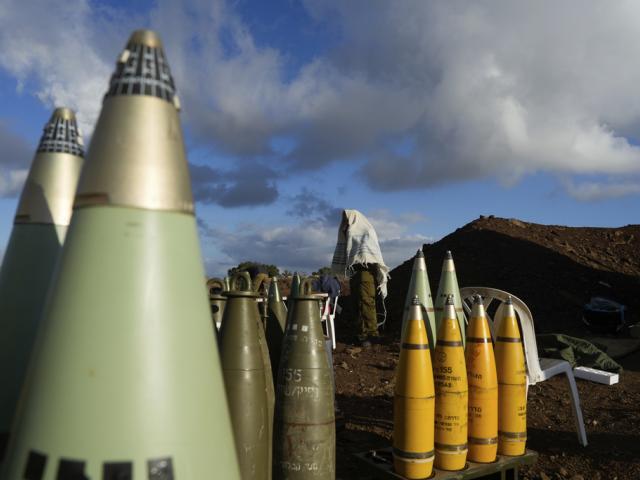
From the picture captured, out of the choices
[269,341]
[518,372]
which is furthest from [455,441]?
[269,341]

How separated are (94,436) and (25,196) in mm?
808

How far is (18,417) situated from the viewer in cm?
122

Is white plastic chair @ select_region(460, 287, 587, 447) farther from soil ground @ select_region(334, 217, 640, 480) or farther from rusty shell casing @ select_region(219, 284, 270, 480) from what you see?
rusty shell casing @ select_region(219, 284, 270, 480)

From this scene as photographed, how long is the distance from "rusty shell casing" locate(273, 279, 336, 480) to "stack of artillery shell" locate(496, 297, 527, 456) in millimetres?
1276

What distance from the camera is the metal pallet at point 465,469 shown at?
2893 millimetres

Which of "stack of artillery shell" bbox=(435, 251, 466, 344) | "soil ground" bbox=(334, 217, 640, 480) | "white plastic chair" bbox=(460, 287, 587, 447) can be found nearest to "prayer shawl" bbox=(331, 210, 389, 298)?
"soil ground" bbox=(334, 217, 640, 480)

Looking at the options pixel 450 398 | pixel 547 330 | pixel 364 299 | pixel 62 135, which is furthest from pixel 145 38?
pixel 547 330

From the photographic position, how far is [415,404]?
2.72 meters

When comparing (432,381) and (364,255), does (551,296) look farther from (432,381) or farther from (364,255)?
(432,381)

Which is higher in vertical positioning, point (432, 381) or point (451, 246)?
point (451, 246)

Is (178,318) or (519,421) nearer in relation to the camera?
(178,318)

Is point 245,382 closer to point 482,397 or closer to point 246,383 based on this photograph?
point 246,383

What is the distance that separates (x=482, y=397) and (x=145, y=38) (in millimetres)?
2522

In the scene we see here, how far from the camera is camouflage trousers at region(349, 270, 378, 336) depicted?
8.14m
